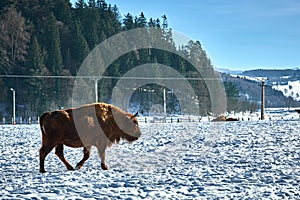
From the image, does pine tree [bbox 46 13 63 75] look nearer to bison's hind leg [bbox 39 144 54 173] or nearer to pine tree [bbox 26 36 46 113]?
pine tree [bbox 26 36 46 113]

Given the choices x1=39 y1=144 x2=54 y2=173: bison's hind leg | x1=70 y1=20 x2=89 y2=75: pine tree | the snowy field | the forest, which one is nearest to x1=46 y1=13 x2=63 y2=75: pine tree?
the forest

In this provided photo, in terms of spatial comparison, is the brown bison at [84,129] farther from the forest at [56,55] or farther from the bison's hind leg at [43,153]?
the forest at [56,55]

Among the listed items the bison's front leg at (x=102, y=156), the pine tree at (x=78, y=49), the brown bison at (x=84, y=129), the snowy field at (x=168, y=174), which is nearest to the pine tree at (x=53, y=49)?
the pine tree at (x=78, y=49)

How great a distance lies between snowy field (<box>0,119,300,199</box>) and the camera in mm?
7422

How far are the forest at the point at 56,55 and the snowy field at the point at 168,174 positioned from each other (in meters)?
51.0

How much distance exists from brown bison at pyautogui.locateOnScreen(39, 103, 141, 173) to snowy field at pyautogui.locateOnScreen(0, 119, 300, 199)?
529 millimetres

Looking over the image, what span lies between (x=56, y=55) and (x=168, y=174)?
62.4 m

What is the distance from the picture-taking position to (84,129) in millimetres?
10734

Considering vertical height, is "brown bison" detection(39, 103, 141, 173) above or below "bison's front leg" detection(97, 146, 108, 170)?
above

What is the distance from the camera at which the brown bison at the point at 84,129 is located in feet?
34.1

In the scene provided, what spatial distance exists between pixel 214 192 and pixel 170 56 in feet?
271

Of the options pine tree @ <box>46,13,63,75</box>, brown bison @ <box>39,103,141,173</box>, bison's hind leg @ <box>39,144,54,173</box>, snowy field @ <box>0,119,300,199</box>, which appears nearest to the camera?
snowy field @ <box>0,119,300,199</box>

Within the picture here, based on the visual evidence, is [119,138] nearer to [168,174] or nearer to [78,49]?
[168,174]

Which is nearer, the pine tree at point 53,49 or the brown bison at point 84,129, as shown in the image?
the brown bison at point 84,129
